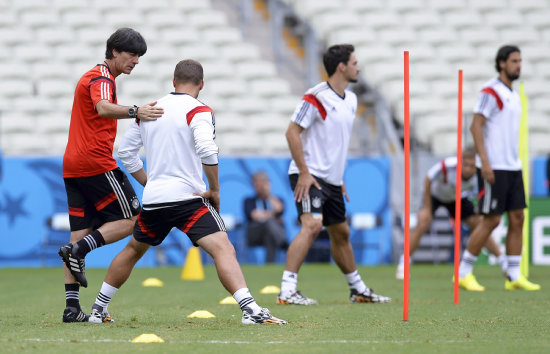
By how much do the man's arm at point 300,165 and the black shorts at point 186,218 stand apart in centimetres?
188

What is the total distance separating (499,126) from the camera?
926 cm

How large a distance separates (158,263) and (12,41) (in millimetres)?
5915

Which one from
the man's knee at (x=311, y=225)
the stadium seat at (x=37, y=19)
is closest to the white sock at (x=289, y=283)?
the man's knee at (x=311, y=225)

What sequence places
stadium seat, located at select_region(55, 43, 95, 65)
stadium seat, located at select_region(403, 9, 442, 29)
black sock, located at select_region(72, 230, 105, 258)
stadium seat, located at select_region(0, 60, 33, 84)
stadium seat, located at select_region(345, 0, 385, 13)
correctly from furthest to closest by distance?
stadium seat, located at select_region(345, 0, 385, 13), stadium seat, located at select_region(403, 9, 442, 29), stadium seat, located at select_region(55, 43, 95, 65), stadium seat, located at select_region(0, 60, 33, 84), black sock, located at select_region(72, 230, 105, 258)

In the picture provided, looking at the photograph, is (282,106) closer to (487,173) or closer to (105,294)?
(487,173)

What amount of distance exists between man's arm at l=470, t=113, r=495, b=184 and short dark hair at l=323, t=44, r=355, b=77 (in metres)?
1.78

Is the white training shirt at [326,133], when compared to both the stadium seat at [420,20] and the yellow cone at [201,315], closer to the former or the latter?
the yellow cone at [201,315]

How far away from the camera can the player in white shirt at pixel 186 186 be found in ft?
19.5

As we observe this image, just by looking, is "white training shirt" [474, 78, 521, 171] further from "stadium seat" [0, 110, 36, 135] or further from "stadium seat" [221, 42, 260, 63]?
"stadium seat" [221, 42, 260, 63]

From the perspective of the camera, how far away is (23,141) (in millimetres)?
14891

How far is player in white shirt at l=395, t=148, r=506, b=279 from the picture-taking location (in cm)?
1154

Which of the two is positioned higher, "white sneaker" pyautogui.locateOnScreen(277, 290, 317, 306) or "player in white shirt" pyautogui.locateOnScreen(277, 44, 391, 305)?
"player in white shirt" pyautogui.locateOnScreen(277, 44, 391, 305)

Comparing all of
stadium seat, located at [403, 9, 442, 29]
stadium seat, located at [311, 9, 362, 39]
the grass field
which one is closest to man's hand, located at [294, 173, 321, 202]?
the grass field

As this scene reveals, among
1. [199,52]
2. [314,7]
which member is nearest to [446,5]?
[314,7]
